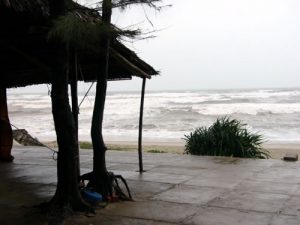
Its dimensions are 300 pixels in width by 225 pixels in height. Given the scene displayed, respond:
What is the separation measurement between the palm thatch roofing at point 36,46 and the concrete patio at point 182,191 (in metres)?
1.70

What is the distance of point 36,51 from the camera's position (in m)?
6.93

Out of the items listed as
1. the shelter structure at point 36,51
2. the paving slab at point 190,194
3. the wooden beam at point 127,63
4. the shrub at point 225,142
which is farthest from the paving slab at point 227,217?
the shrub at point 225,142

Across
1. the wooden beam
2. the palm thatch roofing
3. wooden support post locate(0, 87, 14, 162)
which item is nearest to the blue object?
the palm thatch roofing

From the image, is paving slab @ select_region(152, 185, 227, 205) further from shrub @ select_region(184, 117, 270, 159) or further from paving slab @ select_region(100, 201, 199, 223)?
shrub @ select_region(184, 117, 270, 159)

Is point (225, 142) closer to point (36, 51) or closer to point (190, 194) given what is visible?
point (190, 194)

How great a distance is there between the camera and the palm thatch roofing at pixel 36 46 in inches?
214

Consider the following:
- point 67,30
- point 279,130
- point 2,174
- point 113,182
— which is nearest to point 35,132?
point 279,130

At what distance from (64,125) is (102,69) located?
106cm

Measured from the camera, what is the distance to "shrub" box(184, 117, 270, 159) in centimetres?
1067

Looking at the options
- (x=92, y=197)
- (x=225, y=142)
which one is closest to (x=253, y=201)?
(x=92, y=197)

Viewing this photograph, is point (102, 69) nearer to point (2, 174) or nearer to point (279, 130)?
point (2, 174)

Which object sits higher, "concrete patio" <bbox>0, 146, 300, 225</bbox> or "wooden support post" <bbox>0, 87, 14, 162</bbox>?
"wooden support post" <bbox>0, 87, 14, 162</bbox>

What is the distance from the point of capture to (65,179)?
5.18 metres

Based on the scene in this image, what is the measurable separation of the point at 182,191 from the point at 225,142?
4666mm
